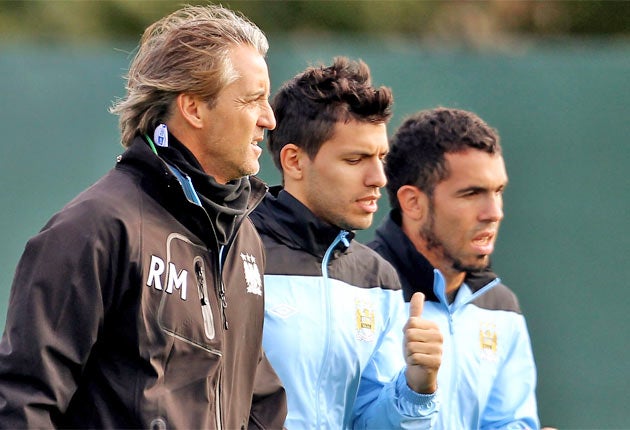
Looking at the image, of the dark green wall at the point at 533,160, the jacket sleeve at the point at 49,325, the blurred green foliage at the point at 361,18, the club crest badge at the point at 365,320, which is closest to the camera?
the jacket sleeve at the point at 49,325

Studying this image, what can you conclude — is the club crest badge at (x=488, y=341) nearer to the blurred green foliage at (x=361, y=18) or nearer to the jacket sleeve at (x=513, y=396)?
the jacket sleeve at (x=513, y=396)

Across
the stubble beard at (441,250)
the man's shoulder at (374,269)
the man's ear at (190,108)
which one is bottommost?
the man's shoulder at (374,269)

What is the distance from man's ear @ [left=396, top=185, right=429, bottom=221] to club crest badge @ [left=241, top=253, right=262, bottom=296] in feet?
3.91

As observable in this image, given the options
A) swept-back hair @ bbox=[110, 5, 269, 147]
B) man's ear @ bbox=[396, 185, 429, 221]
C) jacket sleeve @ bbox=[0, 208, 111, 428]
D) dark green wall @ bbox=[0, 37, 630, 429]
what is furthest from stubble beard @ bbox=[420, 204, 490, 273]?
dark green wall @ bbox=[0, 37, 630, 429]

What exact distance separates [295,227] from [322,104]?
0.40 m

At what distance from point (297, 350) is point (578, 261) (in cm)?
337

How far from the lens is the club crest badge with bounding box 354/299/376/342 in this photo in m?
3.45

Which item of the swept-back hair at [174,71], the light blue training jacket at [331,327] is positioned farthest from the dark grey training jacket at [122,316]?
the light blue training jacket at [331,327]

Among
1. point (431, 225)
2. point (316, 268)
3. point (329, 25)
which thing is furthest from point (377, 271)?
point (329, 25)

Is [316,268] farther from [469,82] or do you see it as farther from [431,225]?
[469,82]

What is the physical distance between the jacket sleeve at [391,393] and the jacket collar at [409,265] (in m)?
0.19

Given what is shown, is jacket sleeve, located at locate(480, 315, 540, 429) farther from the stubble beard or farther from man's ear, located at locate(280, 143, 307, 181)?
man's ear, located at locate(280, 143, 307, 181)

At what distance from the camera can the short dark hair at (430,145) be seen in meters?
4.09

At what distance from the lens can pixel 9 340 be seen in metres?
2.43
